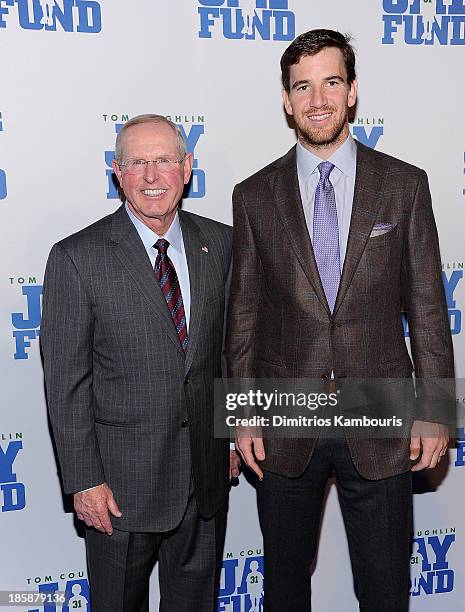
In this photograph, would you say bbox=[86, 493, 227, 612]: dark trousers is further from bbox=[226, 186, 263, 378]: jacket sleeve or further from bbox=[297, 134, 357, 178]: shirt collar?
bbox=[297, 134, 357, 178]: shirt collar

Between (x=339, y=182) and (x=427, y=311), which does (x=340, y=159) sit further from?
(x=427, y=311)

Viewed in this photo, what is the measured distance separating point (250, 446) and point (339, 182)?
87 cm

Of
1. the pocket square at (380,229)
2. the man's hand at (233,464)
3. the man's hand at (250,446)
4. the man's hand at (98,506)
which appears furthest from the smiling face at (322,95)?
the man's hand at (98,506)

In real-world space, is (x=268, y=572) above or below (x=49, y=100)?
below

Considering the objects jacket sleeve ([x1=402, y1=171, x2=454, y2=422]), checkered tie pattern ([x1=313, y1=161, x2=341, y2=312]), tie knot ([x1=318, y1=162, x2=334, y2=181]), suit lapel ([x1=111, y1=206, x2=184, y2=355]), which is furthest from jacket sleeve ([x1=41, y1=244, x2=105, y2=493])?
jacket sleeve ([x1=402, y1=171, x2=454, y2=422])

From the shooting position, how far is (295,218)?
87.7 inches

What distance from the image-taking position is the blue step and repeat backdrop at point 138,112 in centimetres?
256

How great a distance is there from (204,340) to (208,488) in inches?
18.1

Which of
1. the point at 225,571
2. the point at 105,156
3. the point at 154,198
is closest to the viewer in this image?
the point at 154,198

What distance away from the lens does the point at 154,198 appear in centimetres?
213

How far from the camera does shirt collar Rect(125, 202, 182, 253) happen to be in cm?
219

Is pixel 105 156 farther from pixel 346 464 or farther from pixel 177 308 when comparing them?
pixel 346 464

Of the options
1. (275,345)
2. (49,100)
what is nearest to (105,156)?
(49,100)

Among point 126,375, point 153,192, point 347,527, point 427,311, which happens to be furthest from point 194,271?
point 347,527
